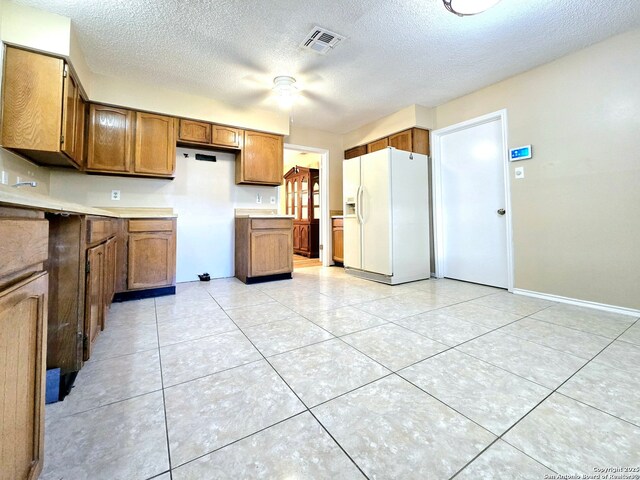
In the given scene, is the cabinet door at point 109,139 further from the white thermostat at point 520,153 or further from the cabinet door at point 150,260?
the white thermostat at point 520,153

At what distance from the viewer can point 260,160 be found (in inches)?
149

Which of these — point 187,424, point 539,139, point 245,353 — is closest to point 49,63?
point 245,353

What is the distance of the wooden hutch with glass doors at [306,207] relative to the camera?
241 inches

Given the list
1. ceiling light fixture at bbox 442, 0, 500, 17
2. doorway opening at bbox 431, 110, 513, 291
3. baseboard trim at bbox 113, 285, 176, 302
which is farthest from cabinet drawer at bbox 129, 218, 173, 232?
doorway opening at bbox 431, 110, 513, 291

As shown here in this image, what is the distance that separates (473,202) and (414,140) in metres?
1.17

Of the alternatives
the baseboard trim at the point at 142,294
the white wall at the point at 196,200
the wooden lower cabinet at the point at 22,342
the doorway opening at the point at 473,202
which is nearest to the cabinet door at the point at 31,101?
the white wall at the point at 196,200

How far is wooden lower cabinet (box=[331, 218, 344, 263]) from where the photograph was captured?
4.64 m

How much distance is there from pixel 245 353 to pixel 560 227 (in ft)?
10.1

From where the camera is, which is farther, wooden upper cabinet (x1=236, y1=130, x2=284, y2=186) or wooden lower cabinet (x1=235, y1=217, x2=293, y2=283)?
wooden upper cabinet (x1=236, y1=130, x2=284, y2=186)

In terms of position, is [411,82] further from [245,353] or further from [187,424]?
[187,424]

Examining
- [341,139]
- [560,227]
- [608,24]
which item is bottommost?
[560,227]

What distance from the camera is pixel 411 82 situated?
10.3 feet

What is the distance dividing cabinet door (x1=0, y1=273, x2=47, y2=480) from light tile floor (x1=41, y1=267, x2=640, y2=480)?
0.23 metres

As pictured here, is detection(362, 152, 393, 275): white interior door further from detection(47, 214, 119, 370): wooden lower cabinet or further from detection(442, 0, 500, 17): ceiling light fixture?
detection(47, 214, 119, 370): wooden lower cabinet
